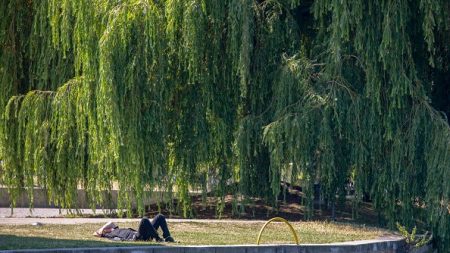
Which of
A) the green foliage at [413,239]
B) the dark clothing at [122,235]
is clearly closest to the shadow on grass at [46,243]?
the dark clothing at [122,235]

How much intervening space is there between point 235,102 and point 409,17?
12.8 feet

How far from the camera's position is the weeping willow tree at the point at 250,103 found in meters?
18.4

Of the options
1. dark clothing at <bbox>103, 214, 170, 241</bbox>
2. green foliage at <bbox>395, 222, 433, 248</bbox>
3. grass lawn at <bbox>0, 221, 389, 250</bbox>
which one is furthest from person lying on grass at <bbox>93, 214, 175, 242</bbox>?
green foliage at <bbox>395, 222, 433, 248</bbox>

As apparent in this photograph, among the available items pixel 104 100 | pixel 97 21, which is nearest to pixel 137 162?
pixel 104 100

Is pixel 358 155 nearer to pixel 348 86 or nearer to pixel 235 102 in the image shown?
pixel 348 86

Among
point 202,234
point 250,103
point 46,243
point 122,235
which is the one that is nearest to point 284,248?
point 202,234

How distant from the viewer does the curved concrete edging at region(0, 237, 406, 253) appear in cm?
1412

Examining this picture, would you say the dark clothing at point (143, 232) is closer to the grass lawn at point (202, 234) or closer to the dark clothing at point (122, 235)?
the dark clothing at point (122, 235)

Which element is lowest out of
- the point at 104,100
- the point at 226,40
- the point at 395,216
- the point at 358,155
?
the point at 395,216

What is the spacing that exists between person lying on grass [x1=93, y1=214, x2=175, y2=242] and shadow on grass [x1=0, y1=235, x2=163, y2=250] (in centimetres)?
34

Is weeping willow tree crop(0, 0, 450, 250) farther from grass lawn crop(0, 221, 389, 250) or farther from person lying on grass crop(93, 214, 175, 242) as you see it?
person lying on grass crop(93, 214, 175, 242)

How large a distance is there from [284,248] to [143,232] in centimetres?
229

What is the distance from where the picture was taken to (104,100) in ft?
61.0

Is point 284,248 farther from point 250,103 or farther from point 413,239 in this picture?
point 250,103
